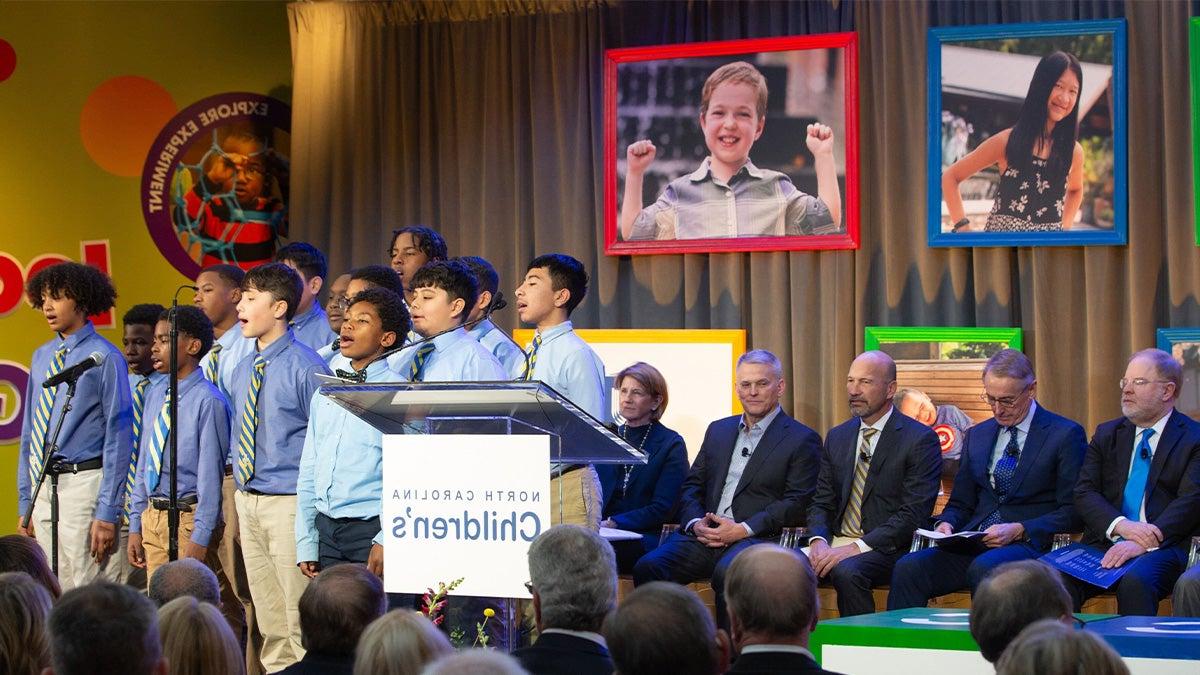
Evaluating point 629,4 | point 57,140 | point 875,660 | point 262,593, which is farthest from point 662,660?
point 57,140

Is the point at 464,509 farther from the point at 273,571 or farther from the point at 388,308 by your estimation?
the point at 273,571

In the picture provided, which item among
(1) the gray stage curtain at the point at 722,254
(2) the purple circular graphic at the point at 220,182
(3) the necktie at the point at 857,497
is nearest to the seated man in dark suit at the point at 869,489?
(3) the necktie at the point at 857,497

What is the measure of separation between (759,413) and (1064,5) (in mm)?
2534

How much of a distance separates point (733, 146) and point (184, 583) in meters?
4.68

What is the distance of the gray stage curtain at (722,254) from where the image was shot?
21.7 feet

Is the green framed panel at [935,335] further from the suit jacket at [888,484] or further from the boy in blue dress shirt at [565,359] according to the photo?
the boy in blue dress shirt at [565,359]

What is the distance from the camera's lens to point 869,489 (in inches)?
234

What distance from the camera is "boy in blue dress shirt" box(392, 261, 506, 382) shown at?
4852 millimetres

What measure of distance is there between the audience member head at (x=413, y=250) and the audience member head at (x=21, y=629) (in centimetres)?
382

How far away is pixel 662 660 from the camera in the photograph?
261 cm

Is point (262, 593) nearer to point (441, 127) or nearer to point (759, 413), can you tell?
point (759, 413)

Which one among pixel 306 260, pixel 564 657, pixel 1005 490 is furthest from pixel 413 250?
pixel 564 657

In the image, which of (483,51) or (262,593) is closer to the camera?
(262,593)

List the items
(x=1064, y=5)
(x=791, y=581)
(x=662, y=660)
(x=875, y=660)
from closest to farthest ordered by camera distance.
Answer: (x=662, y=660), (x=791, y=581), (x=875, y=660), (x=1064, y=5)
